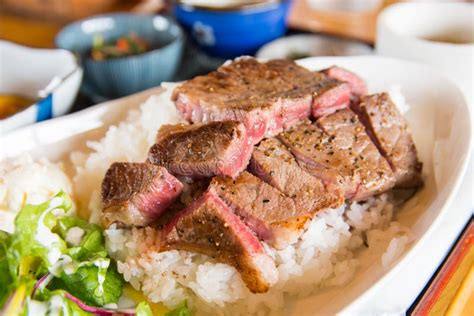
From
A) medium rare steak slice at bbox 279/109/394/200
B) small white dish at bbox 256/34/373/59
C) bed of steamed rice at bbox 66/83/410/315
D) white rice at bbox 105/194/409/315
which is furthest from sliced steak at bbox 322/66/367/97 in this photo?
small white dish at bbox 256/34/373/59

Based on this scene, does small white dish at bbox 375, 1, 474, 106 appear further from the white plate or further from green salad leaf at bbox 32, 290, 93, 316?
green salad leaf at bbox 32, 290, 93, 316

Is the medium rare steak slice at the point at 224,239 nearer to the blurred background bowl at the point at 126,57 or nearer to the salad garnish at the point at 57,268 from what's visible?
the salad garnish at the point at 57,268

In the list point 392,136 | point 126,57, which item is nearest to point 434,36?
point 392,136

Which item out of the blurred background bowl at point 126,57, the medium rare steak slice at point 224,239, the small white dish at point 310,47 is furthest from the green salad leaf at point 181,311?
the small white dish at point 310,47

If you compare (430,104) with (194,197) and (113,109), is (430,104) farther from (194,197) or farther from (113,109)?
(113,109)

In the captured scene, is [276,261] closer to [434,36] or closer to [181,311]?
[181,311]
